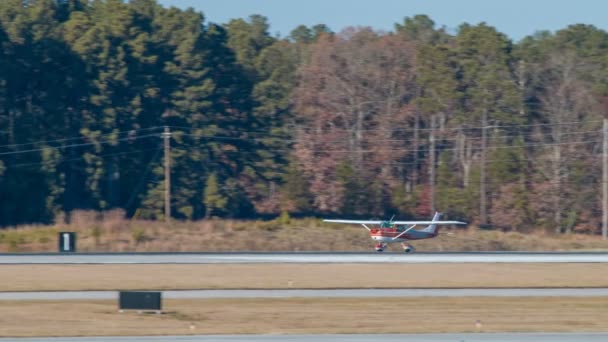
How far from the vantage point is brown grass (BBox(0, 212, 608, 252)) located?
59062 millimetres

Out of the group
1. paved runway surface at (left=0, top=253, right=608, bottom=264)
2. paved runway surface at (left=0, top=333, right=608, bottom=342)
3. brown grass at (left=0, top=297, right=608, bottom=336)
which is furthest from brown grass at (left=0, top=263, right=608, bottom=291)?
paved runway surface at (left=0, top=333, right=608, bottom=342)

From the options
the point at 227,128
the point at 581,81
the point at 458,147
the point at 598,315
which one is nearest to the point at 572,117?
the point at 581,81

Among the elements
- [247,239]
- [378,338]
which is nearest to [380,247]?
[247,239]

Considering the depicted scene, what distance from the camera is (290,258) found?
162ft

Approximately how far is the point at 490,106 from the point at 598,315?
2568 inches

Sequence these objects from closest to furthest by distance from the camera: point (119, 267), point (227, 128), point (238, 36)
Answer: point (119, 267) < point (227, 128) < point (238, 36)

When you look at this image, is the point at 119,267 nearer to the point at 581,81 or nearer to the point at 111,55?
the point at 111,55

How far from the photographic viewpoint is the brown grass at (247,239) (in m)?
59.1

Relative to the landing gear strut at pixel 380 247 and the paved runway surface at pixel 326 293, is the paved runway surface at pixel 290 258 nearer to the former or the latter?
the landing gear strut at pixel 380 247

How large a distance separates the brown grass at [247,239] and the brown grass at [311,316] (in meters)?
27.6

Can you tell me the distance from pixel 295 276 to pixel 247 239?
2216 cm

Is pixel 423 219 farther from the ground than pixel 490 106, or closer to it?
closer to it

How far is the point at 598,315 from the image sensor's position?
29.5m

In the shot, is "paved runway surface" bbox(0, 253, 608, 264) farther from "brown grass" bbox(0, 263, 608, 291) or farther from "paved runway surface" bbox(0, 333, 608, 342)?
"paved runway surface" bbox(0, 333, 608, 342)
